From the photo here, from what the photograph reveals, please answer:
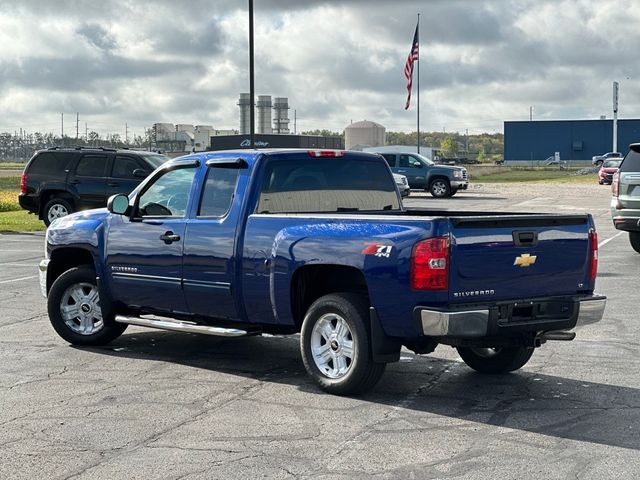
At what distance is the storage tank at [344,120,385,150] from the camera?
14462 cm

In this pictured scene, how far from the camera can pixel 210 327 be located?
8.55 m

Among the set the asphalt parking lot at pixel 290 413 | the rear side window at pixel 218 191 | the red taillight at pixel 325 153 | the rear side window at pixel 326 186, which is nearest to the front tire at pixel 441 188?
the asphalt parking lot at pixel 290 413

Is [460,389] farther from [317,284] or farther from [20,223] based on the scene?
[20,223]

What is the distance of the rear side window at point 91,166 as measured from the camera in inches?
981

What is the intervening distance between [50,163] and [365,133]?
396 ft

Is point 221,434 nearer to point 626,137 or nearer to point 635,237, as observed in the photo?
point 635,237

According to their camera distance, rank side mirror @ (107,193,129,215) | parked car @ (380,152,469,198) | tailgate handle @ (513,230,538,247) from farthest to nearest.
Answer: parked car @ (380,152,469,198), side mirror @ (107,193,129,215), tailgate handle @ (513,230,538,247)

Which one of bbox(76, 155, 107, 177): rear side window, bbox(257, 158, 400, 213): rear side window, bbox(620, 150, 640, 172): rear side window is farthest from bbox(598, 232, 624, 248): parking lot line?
bbox(257, 158, 400, 213): rear side window

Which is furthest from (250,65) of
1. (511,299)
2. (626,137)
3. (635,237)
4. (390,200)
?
(626,137)

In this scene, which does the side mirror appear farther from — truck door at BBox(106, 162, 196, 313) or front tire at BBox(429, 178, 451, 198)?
front tire at BBox(429, 178, 451, 198)

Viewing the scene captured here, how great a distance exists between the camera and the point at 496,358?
8383 mm

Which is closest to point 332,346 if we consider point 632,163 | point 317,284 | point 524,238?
point 317,284

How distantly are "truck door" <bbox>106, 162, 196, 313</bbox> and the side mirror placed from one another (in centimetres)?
11

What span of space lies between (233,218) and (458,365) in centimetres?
232
